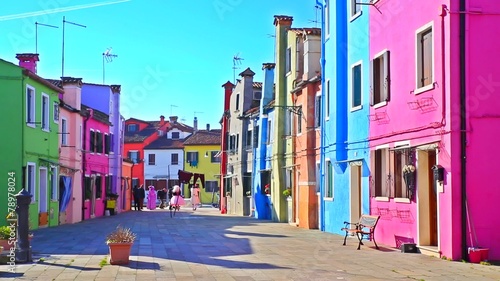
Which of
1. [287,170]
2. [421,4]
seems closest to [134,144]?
[287,170]

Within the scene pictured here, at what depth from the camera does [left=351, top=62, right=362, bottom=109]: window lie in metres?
21.7

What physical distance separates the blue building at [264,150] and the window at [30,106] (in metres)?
13.6

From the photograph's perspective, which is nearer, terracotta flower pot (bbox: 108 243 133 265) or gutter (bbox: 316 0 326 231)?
terracotta flower pot (bbox: 108 243 133 265)

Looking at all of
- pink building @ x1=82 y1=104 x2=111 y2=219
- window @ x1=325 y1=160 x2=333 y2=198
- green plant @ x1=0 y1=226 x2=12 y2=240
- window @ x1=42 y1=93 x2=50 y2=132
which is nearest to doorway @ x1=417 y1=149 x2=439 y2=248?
window @ x1=325 y1=160 x2=333 y2=198

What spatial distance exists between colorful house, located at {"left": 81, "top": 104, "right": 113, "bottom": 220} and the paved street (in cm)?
1570

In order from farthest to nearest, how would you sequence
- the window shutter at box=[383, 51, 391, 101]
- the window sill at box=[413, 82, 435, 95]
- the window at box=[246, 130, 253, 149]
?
the window at box=[246, 130, 253, 149]
the window shutter at box=[383, 51, 391, 101]
the window sill at box=[413, 82, 435, 95]

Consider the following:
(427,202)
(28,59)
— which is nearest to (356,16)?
(427,202)

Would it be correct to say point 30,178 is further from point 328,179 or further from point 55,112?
point 328,179

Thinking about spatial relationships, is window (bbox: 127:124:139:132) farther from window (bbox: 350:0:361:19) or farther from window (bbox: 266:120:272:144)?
window (bbox: 350:0:361:19)

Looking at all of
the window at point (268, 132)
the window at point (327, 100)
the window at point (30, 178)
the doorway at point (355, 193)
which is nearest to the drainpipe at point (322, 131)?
the window at point (327, 100)

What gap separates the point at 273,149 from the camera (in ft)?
115

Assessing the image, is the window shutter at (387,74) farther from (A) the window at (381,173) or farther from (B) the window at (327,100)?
(B) the window at (327,100)

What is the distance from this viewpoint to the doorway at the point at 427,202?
16.9m

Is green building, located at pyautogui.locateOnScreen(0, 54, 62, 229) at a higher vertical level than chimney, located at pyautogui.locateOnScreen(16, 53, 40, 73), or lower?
lower
